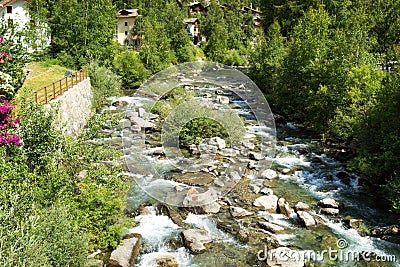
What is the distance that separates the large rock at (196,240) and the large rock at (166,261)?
741 mm

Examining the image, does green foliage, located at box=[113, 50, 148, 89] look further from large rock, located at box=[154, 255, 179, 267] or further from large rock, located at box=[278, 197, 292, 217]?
large rock, located at box=[154, 255, 179, 267]

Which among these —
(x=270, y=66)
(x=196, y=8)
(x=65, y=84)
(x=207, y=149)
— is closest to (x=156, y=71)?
(x=270, y=66)

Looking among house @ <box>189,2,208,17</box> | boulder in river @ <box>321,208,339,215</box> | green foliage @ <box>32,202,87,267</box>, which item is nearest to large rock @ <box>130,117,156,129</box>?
boulder in river @ <box>321,208,339,215</box>

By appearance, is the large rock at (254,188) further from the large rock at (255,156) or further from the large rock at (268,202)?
the large rock at (255,156)

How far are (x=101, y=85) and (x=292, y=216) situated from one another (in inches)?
784

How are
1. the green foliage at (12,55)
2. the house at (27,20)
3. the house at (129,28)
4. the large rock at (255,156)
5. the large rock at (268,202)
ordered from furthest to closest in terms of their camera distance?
the house at (129,28), the house at (27,20), the large rock at (255,156), the large rock at (268,202), the green foliage at (12,55)

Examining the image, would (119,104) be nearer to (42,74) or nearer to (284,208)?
(42,74)

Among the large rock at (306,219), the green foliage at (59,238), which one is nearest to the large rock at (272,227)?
the large rock at (306,219)

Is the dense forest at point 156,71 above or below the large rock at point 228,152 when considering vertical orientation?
above

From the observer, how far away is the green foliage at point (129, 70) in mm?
36688

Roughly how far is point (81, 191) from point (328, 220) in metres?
8.44

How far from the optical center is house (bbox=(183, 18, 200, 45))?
6888 cm

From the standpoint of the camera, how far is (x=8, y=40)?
1041cm

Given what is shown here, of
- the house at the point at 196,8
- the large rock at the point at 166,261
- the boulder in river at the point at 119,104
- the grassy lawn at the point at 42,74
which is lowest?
the boulder in river at the point at 119,104
